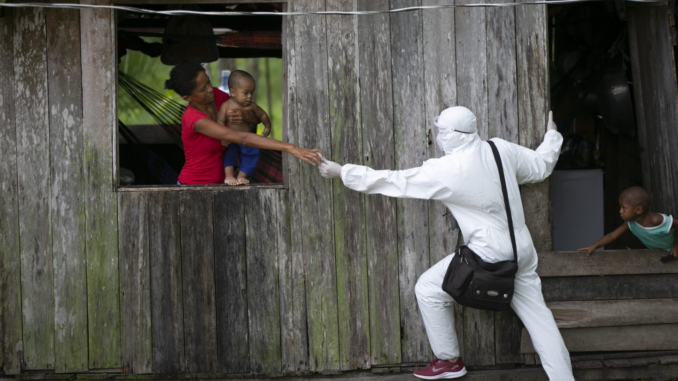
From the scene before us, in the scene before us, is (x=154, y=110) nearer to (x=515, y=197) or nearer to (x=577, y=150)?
(x=515, y=197)

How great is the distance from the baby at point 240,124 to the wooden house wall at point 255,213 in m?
0.27

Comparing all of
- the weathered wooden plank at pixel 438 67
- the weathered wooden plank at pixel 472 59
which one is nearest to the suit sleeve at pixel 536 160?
the weathered wooden plank at pixel 472 59

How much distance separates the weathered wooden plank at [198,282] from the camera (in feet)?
9.78

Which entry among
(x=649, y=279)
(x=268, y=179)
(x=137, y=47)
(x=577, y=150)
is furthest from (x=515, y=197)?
(x=137, y=47)

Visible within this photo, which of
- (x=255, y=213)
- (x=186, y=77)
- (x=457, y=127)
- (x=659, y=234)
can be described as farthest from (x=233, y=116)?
(x=659, y=234)

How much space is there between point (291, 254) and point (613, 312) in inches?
69.5

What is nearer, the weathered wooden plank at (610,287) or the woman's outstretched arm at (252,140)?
the woman's outstretched arm at (252,140)

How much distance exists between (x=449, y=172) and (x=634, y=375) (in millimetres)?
1652

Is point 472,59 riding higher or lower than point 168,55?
lower

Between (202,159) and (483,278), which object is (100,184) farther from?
(483,278)

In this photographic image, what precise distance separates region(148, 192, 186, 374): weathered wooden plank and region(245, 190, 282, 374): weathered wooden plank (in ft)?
1.23

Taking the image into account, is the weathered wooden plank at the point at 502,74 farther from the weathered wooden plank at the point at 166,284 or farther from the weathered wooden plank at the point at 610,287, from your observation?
the weathered wooden plank at the point at 166,284

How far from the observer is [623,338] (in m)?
3.07

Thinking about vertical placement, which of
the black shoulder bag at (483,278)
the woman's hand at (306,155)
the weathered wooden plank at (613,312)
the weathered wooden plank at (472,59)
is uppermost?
the weathered wooden plank at (472,59)
